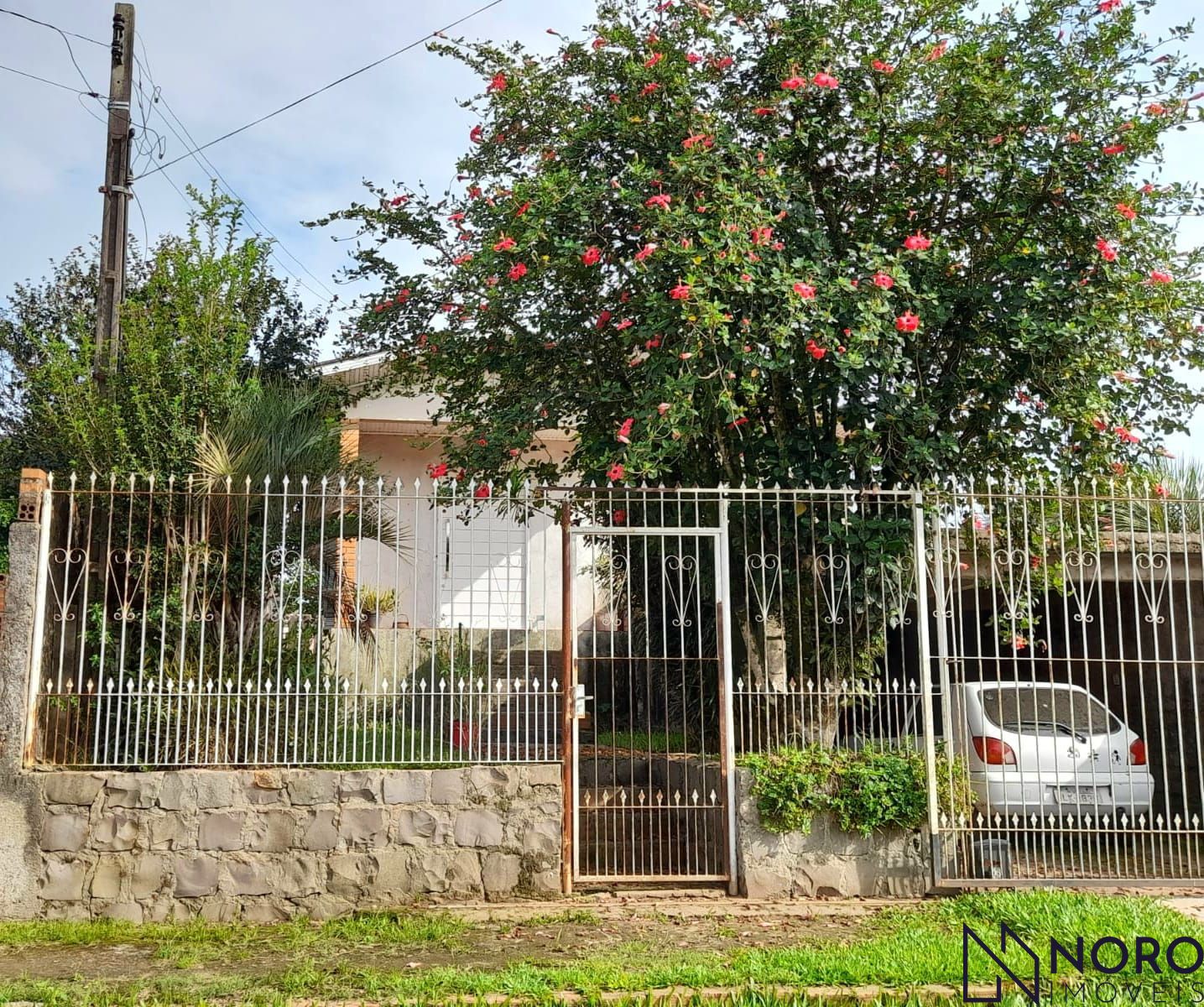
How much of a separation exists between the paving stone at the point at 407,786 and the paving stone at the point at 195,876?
1131 millimetres

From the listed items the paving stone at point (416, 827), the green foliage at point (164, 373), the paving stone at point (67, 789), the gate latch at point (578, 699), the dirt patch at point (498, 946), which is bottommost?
the dirt patch at point (498, 946)

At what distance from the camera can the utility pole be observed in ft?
28.2

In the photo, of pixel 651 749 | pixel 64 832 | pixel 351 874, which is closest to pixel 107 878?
pixel 64 832

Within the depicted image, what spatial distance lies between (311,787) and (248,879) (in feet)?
Result: 2.17

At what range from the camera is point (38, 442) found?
9289 mm

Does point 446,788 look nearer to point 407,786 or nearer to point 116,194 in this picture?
point 407,786

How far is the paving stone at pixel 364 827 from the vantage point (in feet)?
21.9

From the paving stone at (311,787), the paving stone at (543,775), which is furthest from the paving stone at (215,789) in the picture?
the paving stone at (543,775)

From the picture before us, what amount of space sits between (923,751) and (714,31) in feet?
19.3

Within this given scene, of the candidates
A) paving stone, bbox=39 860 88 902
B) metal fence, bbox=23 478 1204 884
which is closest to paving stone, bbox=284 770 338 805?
metal fence, bbox=23 478 1204 884

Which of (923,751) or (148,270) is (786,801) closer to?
(923,751)

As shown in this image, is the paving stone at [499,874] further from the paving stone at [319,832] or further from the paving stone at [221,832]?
the paving stone at [221,832]

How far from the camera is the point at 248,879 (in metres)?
6.57

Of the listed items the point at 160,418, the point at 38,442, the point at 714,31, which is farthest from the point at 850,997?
the point at 38,442
